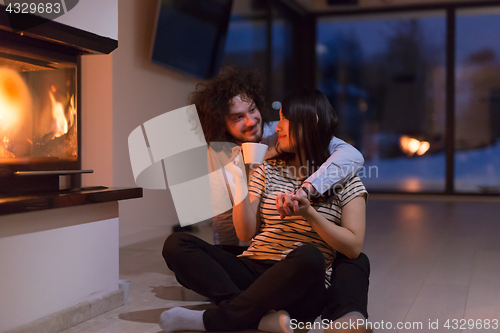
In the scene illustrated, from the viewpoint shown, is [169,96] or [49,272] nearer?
[49,272]

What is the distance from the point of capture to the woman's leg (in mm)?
1461

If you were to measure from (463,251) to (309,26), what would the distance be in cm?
476

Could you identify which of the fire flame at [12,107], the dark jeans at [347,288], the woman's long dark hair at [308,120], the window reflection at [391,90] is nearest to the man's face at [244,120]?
the woman's long dark hair at [308,120]

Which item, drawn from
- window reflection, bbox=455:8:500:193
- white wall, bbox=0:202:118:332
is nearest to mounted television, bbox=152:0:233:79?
white wall, bbox=0:202:118:332

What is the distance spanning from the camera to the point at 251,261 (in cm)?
175

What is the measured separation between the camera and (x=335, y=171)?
5.33 ft

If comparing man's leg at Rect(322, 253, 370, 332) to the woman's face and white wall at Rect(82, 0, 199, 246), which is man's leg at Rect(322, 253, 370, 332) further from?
white wall at Rect(82, 0, 199, 246)

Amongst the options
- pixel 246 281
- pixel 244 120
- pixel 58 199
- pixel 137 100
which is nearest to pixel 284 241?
pixel 246 281

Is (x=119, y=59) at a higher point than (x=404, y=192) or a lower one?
higher

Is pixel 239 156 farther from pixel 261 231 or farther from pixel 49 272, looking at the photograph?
pixel 49 272

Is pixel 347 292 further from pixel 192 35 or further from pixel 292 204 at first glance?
pixel 192 35

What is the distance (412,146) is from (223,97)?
500 cm

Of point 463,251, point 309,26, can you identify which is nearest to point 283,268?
point 463,251

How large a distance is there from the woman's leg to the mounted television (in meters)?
2.41
